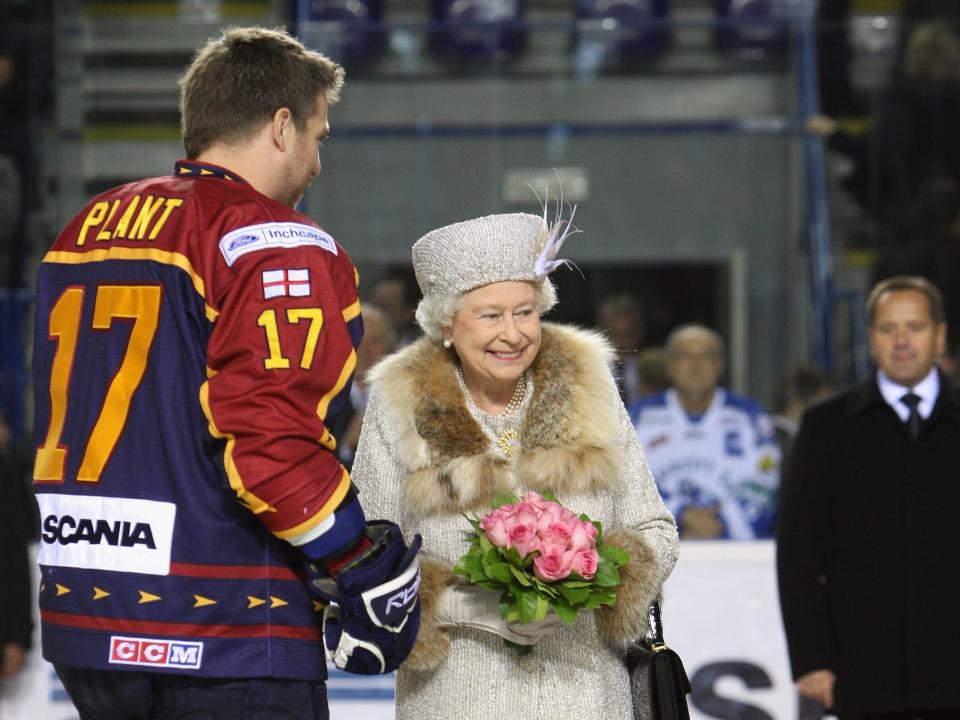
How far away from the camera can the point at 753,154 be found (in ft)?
23.7

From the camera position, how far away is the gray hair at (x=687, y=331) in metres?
6.71

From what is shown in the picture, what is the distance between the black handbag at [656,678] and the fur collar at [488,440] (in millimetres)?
324

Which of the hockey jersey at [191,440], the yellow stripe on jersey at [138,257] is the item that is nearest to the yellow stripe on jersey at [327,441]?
the hockey jersey at [191,440]

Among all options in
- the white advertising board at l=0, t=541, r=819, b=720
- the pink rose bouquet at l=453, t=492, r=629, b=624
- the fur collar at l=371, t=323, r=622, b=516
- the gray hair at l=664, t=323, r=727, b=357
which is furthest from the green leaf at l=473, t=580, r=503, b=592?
the gray hair at l=664, t=323, r=727, b=357

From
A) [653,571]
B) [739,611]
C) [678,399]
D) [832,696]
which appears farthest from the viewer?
[678,399]

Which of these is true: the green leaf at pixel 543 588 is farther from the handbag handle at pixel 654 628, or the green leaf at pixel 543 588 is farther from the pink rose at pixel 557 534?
the handbag handle at pixel 654 628

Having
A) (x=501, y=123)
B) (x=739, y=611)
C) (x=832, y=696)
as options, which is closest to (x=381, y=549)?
(x=832, y=696)

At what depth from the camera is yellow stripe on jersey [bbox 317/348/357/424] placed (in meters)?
2.43

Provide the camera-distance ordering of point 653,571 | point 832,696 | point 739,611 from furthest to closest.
Result: point 739,611 < point 832,696 < point 653,571

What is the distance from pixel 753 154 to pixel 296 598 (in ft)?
17.0

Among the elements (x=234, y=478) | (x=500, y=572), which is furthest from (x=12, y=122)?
(x=234, y=478)

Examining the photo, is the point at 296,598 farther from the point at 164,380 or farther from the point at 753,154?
the point at 753,154

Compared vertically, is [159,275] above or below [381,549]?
above

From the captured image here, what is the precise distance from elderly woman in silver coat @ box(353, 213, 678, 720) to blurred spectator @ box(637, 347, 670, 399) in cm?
346
